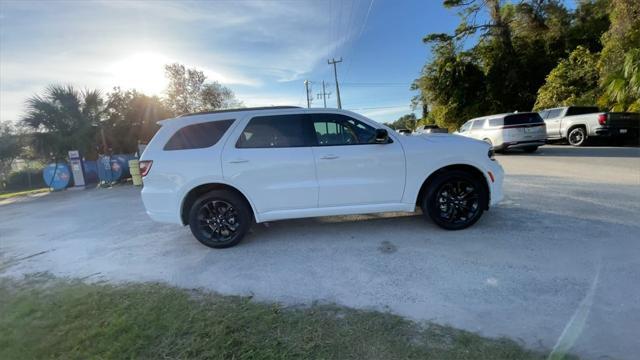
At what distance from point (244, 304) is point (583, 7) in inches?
1023

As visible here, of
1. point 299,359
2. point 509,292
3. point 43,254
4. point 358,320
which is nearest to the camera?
point 299,359

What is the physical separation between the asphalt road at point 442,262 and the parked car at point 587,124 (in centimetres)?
744

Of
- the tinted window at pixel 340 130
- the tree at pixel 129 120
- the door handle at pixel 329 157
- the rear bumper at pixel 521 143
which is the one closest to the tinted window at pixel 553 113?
the rear bumper at pixel 521 143

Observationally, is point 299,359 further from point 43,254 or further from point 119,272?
point 43,254

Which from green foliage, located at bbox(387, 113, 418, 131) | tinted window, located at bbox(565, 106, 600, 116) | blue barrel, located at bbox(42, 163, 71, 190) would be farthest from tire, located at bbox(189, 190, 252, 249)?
green foliage, located at bbox(387, 113, 418, 131)

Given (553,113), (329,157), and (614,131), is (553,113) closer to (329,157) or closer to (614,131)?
(614,131)

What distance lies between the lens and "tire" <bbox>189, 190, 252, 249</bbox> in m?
4.32

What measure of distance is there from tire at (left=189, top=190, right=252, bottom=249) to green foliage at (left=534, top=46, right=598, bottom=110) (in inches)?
726

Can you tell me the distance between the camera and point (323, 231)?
483cm

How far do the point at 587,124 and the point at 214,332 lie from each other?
15.4 m

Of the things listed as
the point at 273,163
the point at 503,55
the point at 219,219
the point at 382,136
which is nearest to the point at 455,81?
the point at 503,55

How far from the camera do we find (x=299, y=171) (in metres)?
4.25

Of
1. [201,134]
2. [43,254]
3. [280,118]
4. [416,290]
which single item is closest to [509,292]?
[416,290]

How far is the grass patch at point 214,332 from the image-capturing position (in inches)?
88.8
